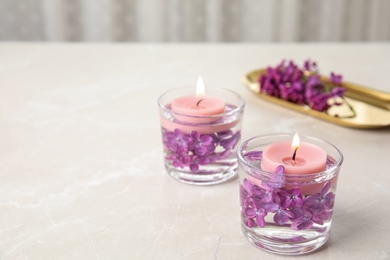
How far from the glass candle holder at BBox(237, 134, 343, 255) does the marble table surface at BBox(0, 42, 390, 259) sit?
20 mm

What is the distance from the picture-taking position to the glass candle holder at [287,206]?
1.98 ft

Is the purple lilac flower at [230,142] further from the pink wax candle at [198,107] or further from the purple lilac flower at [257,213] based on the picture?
the purple lilac flower at [257,213]

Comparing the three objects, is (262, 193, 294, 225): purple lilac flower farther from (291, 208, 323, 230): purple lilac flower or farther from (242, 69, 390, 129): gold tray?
(242, 69, 390, 129): gold tray

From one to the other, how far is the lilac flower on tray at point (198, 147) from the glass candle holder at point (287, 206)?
0.37 ft

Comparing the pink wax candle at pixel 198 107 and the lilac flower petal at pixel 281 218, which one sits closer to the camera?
the lilac flower petal at pixel 281 218

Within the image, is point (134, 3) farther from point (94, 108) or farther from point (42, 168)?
point (42, 168)

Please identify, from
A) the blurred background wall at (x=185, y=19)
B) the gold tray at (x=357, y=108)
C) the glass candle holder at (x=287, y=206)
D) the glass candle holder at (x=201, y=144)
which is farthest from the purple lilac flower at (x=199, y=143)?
the blurred background wall at (x=185, y=19)

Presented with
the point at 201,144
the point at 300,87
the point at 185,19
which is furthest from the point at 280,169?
the point at 185,19

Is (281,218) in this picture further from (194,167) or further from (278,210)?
(194,167)

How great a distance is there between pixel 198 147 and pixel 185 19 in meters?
1.54

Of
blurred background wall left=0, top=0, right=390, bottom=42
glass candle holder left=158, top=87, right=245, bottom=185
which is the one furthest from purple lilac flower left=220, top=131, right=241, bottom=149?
blurred background wall left=0, top=0, right=390, bottom=42

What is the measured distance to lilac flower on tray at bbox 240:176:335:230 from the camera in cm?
60

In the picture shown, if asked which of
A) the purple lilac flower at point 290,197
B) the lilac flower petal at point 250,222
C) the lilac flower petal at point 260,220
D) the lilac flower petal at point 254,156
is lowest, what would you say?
the lilac flower petal at point 250,222

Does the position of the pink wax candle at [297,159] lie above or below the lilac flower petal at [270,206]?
above
